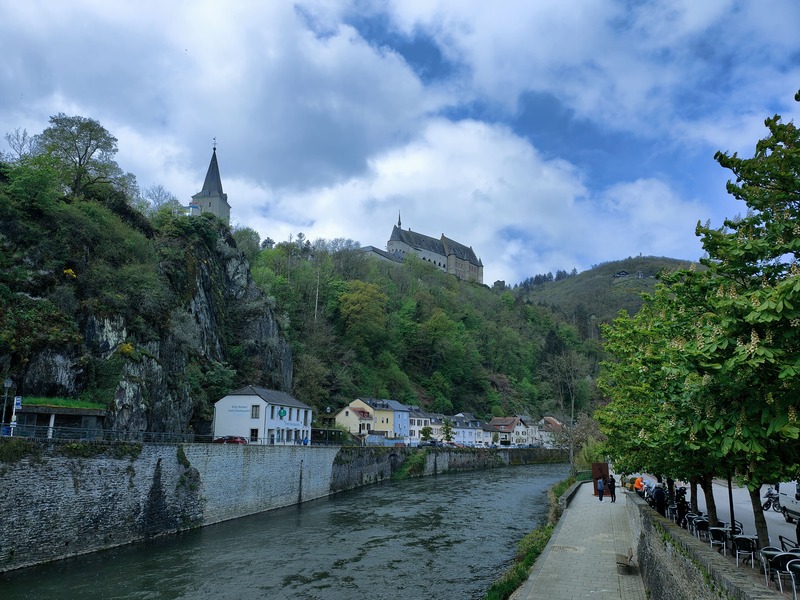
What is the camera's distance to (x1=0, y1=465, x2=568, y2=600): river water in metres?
16.4

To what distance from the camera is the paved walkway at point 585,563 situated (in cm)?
1286

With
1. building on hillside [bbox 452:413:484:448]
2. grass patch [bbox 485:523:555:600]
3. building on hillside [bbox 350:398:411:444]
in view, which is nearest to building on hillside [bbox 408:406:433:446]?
building on hillside [bbox 350:398:411:444]

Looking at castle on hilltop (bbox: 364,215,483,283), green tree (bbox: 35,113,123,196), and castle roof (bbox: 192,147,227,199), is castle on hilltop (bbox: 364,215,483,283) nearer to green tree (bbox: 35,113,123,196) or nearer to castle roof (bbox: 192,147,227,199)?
castle roof (bbox: 192,147,227,199)

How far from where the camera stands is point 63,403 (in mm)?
25109

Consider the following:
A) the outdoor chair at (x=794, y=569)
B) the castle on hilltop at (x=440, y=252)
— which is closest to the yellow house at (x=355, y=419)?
the outdoor chair at (x=794, y=569)

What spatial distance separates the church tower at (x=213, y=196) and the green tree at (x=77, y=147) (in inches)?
1629

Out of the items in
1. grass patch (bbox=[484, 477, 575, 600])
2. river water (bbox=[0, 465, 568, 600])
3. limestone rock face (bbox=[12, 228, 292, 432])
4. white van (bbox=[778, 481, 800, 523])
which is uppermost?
limestone rock face (bbox=[12, 228, 292, 432])

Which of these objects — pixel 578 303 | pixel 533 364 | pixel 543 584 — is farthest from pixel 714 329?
pixel 578 303

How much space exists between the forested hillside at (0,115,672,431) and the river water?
30.6 ft

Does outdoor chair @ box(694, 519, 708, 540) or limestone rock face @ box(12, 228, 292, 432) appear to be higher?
limestone rock face @ box(12, 228, 292, 432)

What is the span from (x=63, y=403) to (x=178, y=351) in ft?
38.5

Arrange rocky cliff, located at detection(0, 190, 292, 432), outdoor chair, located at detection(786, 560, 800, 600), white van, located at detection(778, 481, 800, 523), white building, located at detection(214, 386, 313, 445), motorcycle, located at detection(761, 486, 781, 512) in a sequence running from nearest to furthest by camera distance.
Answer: outdoor chair, located at detection(786, 560, 800, 600)
white van, located at detection(778, 481, 800, 523)
motorcycle, located at detection(761, 486, 781, 512)
rocky cliff, located at detection(0, 190, 292, 432)
white building, located at detection(214, 386, 313, 445)

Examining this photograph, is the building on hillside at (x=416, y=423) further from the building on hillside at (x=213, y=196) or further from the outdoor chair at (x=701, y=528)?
the outdoor chair at (x=701, y=528)

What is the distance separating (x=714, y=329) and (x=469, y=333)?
98469 mm
